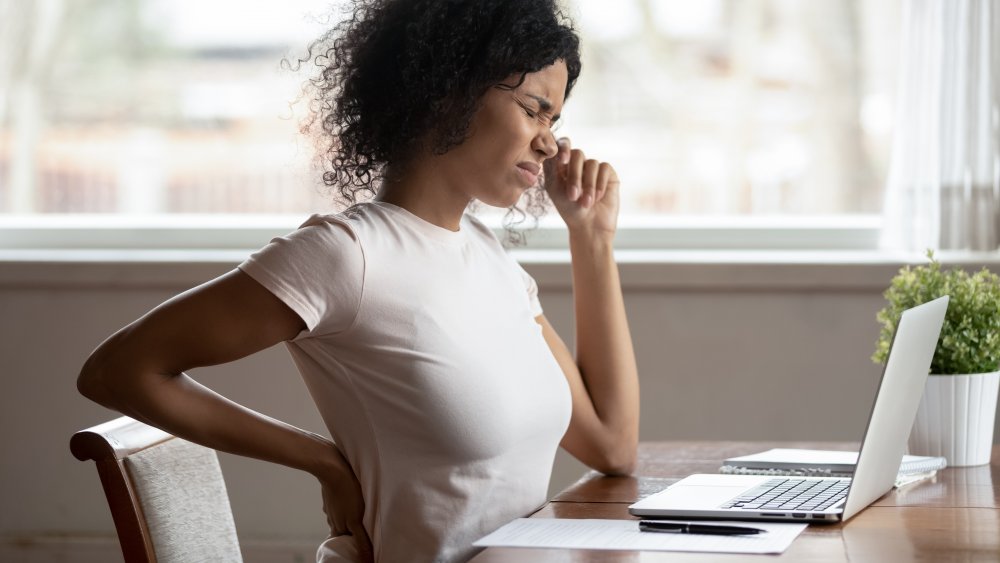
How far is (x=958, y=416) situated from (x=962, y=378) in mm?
53

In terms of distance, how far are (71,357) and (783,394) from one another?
175 cm

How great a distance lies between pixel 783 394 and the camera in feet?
8.94

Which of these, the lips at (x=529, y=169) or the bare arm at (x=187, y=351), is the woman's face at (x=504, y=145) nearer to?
the lips at (x=529, y=169)

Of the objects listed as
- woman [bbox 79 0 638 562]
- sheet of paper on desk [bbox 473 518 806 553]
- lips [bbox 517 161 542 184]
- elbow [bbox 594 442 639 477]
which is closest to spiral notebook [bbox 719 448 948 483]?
elbow [bbox 594 442 639 477]

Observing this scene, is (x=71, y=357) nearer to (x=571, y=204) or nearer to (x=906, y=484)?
(x=571, y=204)

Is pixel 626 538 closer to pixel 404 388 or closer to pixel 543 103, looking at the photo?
pixel 404 388

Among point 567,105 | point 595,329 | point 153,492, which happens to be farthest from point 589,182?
point 567,105

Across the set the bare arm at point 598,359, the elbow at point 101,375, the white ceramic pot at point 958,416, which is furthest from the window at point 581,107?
the elbow at point 101,375

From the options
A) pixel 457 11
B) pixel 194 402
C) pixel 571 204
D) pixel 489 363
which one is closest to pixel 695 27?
pixel 571 204

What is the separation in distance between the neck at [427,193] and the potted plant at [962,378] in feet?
2.10

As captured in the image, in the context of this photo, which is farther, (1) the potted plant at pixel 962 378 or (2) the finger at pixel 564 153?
(2) the finger at pixel 564 153

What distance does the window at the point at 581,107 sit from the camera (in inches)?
113

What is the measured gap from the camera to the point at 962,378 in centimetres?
159

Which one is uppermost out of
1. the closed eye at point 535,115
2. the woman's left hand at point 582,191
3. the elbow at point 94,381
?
the closed eye at point 535,115
